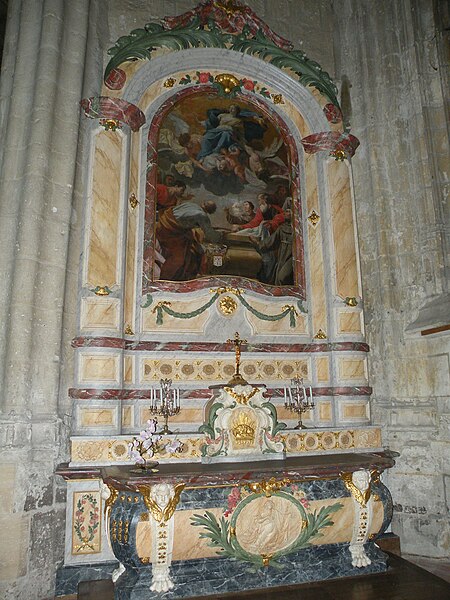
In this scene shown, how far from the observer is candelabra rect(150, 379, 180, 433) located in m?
4.77

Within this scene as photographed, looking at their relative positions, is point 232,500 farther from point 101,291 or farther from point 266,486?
point 101,291

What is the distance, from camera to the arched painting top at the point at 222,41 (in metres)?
5.89

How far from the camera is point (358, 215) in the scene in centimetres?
632

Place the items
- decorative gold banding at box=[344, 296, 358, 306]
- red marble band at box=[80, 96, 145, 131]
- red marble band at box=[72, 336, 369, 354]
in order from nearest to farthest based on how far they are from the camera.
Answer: red marble band at box=[72, 336, 369, 354]
red marble band at box=[80, 96, 145, 131]
decorative gold banding at box=[344, 296, 358, 306]

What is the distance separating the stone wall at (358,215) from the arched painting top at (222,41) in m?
0.25

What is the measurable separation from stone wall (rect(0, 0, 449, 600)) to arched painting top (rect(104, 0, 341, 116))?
10.0 inches

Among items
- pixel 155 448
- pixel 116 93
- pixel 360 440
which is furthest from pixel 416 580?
pixel 116 93

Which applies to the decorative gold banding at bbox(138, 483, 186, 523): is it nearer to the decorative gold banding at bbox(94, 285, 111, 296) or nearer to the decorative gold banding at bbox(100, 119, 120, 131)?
the decorative gold banding at bbox(94, 285, 111, 296)

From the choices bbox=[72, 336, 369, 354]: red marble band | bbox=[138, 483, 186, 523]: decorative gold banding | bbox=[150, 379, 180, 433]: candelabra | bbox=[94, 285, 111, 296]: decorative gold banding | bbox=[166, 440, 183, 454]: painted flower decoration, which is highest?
bbox=[94, 285, 111, 296]: decorative gold banding

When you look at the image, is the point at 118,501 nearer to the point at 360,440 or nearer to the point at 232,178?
the point at 360,440

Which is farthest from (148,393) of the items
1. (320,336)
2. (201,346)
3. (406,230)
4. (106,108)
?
(406,230)

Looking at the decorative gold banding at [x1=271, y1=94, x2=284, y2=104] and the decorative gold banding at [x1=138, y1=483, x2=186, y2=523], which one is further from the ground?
the decorative gold banding at [x1=271, y1=94, x2=284, y2=104]

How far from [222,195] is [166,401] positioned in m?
2.47

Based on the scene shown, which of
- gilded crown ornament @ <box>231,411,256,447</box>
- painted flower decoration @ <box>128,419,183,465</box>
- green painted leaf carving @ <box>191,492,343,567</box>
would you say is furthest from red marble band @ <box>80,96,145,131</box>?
green painted leaf carving @ <box>191,492,343,567</box>
